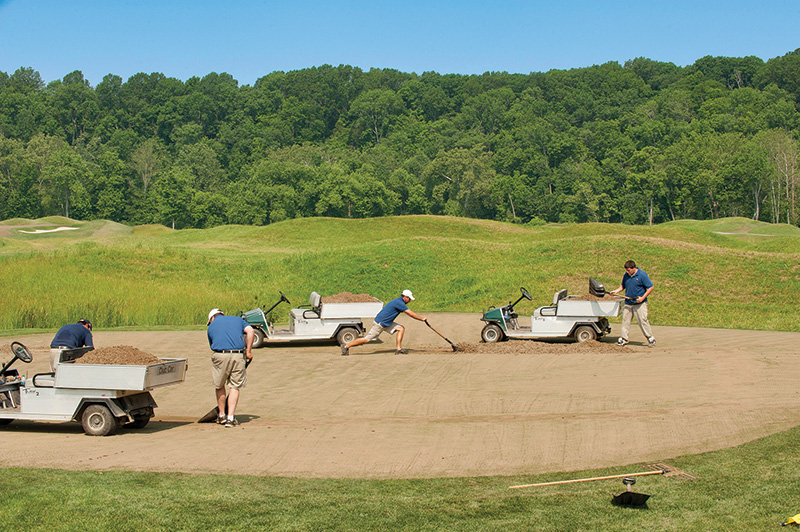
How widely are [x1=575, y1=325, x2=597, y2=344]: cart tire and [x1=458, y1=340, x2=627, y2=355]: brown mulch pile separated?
2.13 feet

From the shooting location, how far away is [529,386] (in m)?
13.6

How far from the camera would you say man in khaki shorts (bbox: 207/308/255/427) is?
1124cm

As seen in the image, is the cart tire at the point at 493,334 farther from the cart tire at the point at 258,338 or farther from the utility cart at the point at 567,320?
the cart tire at the point at 258,338

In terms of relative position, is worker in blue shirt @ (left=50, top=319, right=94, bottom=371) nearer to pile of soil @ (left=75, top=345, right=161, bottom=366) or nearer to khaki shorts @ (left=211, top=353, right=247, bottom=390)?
pile of soil @ (left=75, top=345, right=161, bottom=366)

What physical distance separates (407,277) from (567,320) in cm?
1771

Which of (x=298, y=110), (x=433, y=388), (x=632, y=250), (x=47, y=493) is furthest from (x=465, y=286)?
(x=298, y=110)

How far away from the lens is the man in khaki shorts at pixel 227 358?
11.2m

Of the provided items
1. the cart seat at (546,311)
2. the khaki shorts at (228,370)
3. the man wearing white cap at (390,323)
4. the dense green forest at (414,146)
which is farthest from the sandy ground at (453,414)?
the dense green forest at (414,146)

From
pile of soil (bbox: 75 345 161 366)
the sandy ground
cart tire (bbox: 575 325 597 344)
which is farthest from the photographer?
cart tire (bbox: 575 325 597 344)

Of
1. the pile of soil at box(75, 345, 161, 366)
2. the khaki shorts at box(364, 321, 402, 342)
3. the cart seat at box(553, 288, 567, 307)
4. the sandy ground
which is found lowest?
the sandy ground

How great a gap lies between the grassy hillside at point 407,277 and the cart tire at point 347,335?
9.32 meters

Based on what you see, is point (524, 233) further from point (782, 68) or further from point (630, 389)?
point (782, 68)

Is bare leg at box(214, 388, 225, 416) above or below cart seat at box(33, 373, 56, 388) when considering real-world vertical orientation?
below

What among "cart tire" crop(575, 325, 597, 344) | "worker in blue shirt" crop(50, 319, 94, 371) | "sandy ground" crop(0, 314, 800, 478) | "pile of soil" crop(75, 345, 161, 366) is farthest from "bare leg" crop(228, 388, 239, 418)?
"cart tire" crop(575, 325, 597, 344)
